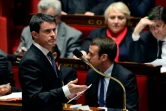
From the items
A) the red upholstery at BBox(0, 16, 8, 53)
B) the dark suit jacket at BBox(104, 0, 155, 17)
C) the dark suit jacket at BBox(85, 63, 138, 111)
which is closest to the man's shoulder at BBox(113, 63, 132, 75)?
the dark suit jacket at BBox(85, 63, 138, 111)

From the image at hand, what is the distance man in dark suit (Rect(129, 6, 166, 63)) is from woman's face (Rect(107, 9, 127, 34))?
9 cm

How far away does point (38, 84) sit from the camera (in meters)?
1.21

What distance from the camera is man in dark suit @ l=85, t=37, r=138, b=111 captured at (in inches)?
62.1

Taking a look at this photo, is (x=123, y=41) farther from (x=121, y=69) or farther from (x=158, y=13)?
(x=121, y=69)

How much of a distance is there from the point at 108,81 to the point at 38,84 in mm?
458

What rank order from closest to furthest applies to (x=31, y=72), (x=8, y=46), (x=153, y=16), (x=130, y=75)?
1. (x=31, y=72)
2. (x=130, y=75)
3. (x=153, y=16)
4. (x=8, y=46)

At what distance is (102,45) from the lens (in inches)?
64.8

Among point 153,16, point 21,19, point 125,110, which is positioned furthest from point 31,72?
point 21,19

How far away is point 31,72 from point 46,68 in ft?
0.14

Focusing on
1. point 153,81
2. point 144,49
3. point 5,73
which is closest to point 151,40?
point 144,49

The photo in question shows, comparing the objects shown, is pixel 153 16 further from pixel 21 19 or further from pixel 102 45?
pixel 21 19

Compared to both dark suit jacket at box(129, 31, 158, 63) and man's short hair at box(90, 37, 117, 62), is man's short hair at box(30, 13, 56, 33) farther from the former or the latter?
dark suit jacket at box(129, 31, 158, 63)

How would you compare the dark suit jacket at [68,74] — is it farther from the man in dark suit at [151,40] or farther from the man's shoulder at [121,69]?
the man in dark suit at [151,40]

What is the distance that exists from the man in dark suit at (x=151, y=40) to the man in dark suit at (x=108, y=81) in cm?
32
